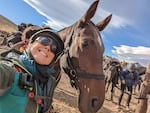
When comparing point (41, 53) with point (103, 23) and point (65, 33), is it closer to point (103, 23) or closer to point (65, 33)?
point (65, 33)

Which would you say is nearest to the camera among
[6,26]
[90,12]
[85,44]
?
[85,44]

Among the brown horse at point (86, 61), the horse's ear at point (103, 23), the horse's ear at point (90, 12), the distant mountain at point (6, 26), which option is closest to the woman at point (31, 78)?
the brown horse at point (86, 61)

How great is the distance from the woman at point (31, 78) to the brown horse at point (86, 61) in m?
1.30

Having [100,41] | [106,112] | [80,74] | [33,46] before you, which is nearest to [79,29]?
[100,41]

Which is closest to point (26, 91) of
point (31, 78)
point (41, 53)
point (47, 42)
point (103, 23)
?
point (31, 78)

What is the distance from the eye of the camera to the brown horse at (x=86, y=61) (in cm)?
379

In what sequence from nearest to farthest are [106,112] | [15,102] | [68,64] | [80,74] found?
[15,102] < [80,74] < [68,64] < [106,112]

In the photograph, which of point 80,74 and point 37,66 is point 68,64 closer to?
point 80,74

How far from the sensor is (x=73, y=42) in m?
4.55

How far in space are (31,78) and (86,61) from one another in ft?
6.44

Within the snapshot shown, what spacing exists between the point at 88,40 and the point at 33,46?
1933 millimetres

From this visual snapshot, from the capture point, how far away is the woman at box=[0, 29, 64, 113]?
1997 millimetres

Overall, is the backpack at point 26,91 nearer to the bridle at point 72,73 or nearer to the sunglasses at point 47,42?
the sunglasses at point 47,42

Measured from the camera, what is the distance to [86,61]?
410 cm
